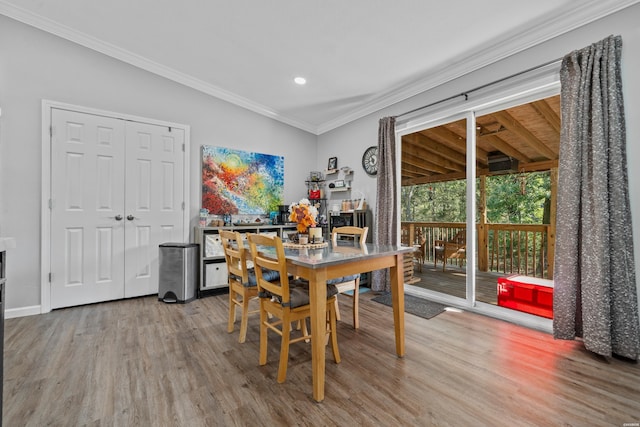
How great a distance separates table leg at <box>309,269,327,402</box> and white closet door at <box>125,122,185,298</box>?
2844 millimetres

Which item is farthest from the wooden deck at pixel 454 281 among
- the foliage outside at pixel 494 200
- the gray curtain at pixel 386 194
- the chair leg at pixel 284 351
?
the chair leg at pixel 284 351

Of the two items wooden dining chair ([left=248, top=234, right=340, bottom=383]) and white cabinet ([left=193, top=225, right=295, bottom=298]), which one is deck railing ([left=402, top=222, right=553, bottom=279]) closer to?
white cabinet ([left=193, top=225, right=295, bottom=298])

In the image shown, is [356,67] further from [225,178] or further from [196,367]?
[196,367]

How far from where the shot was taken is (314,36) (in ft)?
9.06

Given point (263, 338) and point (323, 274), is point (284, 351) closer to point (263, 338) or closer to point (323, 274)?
point (263, 338)

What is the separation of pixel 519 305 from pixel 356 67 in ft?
10.2

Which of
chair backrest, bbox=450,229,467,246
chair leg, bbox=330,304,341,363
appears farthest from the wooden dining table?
chair backrest, bbox=450,229,467,246

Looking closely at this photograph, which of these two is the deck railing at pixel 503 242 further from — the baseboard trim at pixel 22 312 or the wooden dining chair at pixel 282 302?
the baseboard trim at pixel 22 312

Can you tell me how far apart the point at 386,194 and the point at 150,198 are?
119 inches

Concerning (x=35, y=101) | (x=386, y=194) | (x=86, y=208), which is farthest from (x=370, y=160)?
(x=35, y=101)

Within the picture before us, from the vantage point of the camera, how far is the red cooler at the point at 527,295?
2.65 metres

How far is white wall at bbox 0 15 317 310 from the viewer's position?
279 cm

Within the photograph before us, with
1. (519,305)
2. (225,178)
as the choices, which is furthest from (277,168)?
(519,305)

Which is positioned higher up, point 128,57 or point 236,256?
point 128,57
